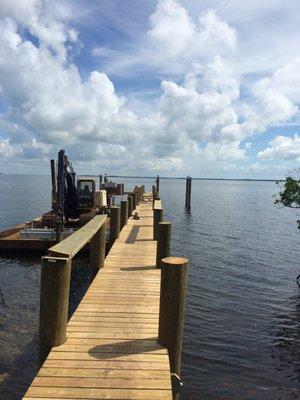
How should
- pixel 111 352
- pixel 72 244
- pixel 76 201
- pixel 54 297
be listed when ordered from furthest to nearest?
pixel 76 201, pixel 72 244, pixel 111 352, pixel 54 297

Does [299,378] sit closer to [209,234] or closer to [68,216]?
[68,216]

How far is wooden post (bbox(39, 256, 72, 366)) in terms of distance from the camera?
5.26 metres

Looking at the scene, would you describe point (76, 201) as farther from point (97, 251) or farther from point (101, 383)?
point (101, 383)

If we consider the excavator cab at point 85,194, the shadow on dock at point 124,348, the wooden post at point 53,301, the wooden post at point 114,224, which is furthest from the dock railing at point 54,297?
the excavator cab at point 85,194

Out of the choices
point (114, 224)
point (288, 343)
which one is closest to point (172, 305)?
point (288, 343)

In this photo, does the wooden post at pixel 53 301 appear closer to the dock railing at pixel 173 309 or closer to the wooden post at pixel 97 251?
the dock railing at pixel 173 309

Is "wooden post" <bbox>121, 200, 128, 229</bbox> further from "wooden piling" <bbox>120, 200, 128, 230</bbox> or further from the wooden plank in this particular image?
the wooden plank

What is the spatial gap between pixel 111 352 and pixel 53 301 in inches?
42.4

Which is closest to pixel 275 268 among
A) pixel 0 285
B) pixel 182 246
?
pixel 182 246

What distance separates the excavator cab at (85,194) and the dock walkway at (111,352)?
16.7 metres

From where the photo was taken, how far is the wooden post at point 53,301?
5.26 meters

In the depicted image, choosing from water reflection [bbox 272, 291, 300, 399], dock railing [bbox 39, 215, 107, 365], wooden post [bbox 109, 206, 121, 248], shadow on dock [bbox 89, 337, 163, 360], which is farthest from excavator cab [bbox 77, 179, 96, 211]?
shadow on dock [bbox 89, 337, 163, 360]

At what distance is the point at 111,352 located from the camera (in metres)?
5.50

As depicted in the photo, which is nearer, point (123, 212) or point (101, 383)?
point (101, 383)
